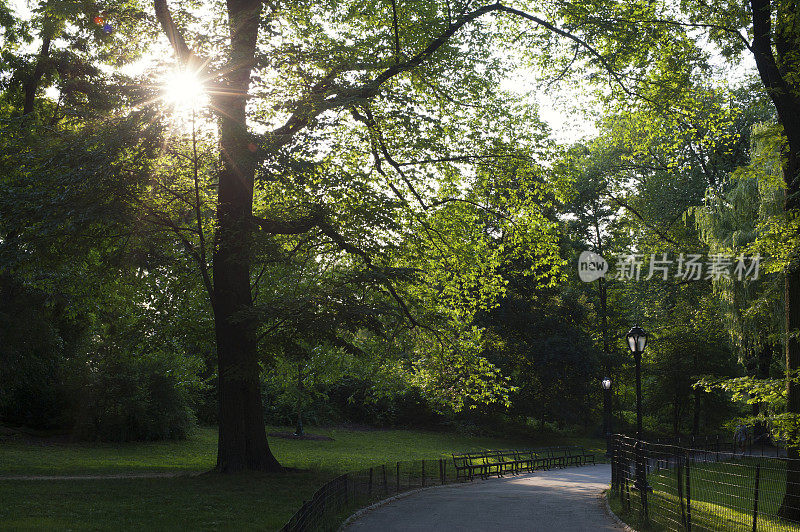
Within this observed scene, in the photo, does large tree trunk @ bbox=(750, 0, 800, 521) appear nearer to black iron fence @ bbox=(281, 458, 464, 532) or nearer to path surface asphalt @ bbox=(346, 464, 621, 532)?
path surface asphalt @ bbox=(346, 464, 621, 532)

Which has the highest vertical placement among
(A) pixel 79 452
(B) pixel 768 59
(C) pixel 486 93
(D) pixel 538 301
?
(C) pixel 486 93

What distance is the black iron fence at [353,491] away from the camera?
30.3ft

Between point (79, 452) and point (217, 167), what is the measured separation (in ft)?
44.3

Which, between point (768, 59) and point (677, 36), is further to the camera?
point (677, 36)

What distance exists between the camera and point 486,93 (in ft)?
65.8

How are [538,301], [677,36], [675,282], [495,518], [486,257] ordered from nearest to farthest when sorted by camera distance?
1. [495,518]
2. [677,36]
3. [486,257]
4. [675,282]
5. [538,301]

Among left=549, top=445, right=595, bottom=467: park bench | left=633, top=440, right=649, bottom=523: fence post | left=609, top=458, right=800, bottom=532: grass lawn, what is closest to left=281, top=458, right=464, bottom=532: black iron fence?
left=609, top=458, right=800, bottom=532: grass lawn

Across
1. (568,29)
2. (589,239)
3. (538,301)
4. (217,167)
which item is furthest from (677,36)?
(589,239)

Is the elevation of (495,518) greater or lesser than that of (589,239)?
lesser

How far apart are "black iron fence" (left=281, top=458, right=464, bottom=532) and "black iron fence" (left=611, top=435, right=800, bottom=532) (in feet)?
16.7

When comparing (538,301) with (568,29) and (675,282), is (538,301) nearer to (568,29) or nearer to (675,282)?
(675,282)

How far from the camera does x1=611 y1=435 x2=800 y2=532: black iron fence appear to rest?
32.7 ft

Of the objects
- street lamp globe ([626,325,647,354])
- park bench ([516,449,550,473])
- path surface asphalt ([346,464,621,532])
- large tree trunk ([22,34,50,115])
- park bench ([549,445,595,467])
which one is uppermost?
large tree trunk ([22,34,50,115])

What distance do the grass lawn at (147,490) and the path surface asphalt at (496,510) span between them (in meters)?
1.96
